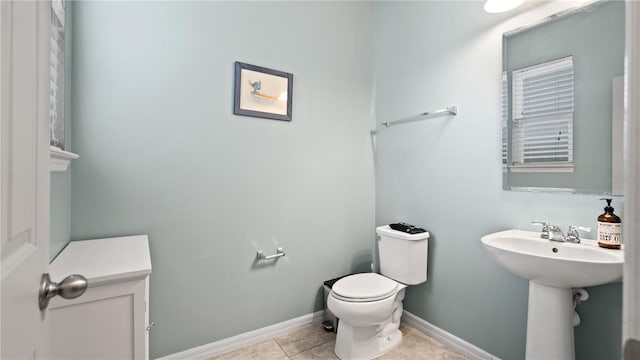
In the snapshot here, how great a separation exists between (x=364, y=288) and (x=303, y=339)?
1.96 feet

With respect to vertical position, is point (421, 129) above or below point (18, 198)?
above

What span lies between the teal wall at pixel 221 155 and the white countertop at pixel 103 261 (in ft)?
0.59

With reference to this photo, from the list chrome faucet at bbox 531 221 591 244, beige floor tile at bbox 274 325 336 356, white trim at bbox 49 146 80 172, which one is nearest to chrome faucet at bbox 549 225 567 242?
chrome faucet at bbox 531 221 591 244

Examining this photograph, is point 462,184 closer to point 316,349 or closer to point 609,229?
point 609,229

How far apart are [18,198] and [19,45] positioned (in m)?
0.23

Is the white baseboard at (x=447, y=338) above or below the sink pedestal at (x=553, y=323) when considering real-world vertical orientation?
below

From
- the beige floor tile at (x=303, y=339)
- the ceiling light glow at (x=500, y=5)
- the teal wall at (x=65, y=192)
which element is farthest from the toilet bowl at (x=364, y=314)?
the ceiling light glow at (x=500, y=5)

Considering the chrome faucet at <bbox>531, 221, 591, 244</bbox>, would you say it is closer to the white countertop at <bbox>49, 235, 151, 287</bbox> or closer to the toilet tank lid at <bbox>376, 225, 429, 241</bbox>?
the toilet tank lid at <bbox>376, 225, 429, 241</bbox>

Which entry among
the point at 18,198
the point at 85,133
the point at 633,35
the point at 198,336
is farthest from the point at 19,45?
the point at 198,336

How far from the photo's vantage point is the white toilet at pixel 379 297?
5.45ft

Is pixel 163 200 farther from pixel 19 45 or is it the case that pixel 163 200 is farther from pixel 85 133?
pixel 19 45

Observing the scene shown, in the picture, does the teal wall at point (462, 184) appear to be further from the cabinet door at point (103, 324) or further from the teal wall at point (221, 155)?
the cabinet door at point (103, 324)

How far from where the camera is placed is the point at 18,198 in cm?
43

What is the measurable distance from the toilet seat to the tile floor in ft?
1.39
